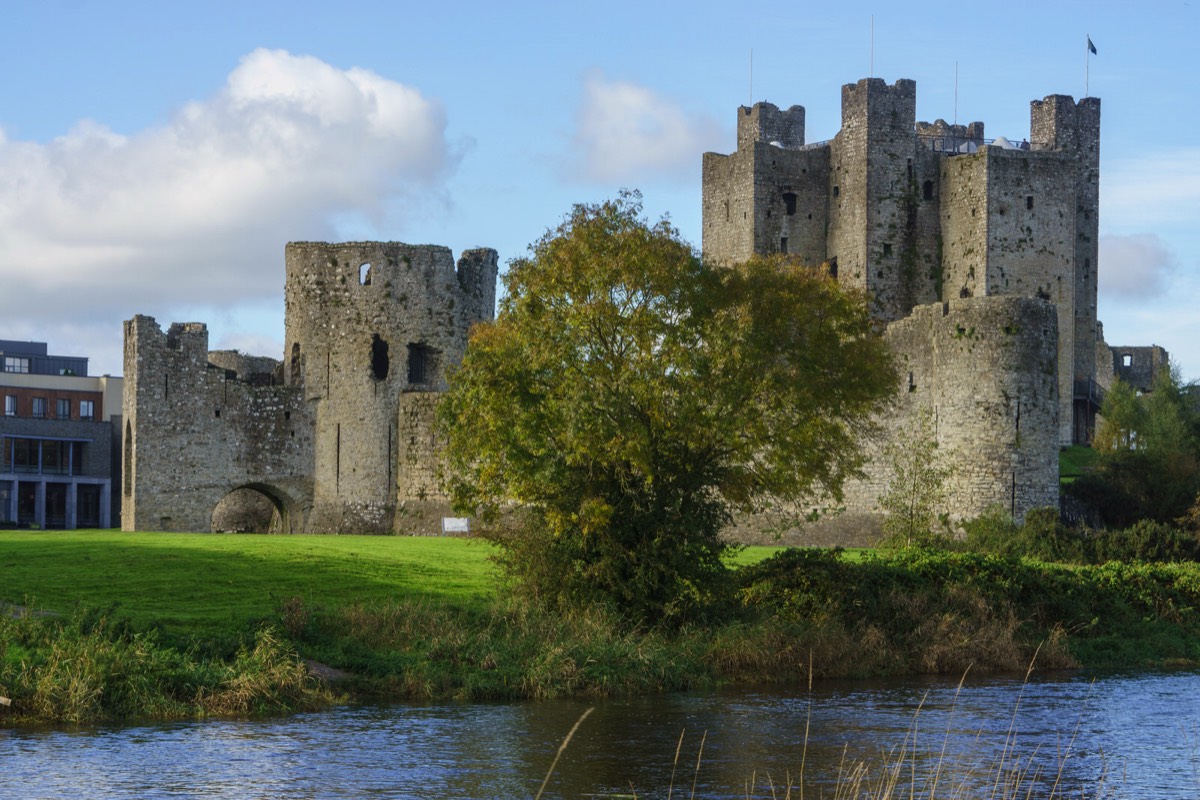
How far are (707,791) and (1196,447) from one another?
132 feet

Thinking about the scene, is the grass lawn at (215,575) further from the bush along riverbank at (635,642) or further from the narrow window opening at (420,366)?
the narrow window opening at (420,366)

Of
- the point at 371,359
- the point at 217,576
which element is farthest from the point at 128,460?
the point at 217,576

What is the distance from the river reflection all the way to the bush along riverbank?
0.76 m

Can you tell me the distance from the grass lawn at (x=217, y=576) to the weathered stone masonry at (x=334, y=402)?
987cm

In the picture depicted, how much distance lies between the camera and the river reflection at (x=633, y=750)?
650 inches

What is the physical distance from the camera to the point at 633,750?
18812mm

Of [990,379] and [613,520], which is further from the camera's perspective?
[990,379]

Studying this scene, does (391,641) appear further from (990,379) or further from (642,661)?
(990,379)

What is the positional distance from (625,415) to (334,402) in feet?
72.0

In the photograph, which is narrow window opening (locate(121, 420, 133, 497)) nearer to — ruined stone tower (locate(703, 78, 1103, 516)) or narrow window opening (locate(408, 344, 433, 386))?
narrow window opening (locate(408, 344, 433, 386))

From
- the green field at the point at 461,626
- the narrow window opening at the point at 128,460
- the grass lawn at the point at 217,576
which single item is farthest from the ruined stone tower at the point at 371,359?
the green field at the point at 461,626

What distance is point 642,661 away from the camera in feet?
78.2

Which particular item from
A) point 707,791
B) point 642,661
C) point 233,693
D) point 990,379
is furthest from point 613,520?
point 990,379

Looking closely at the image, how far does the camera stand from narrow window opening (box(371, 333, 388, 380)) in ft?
152
